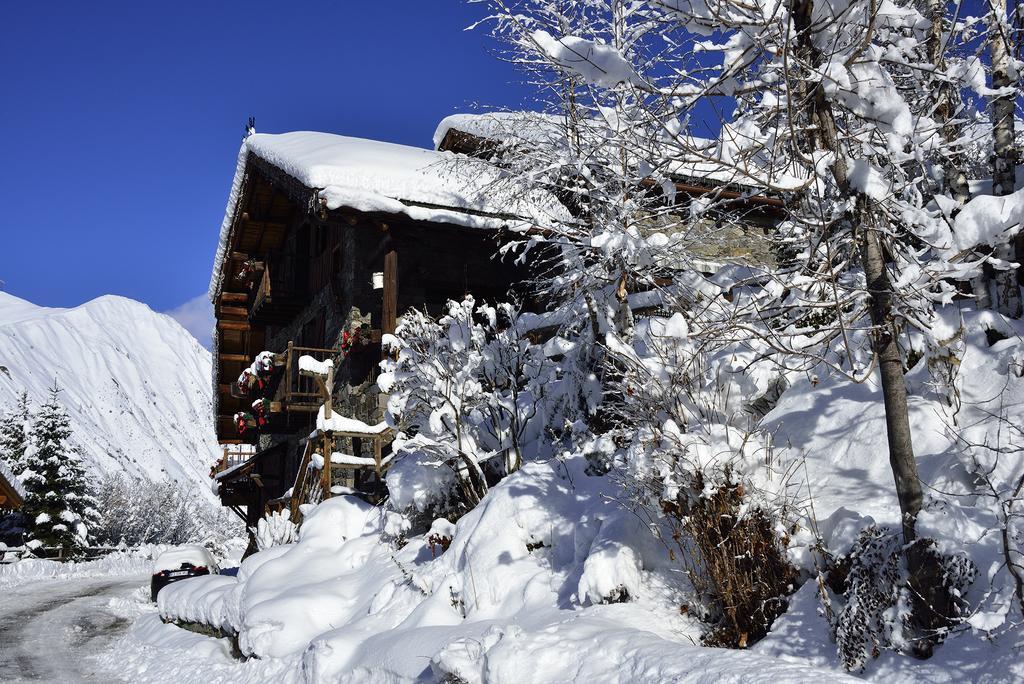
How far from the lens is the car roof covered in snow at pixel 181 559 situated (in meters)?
20.0

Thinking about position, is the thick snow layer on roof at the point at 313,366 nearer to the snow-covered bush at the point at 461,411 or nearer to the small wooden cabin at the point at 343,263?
the small wooden cabin at the point at 343,263

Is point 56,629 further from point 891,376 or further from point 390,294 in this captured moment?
point 891,376

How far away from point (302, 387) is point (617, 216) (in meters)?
11.1

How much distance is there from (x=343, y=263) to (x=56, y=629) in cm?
803

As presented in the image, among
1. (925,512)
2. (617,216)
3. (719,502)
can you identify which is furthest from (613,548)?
(617,216)

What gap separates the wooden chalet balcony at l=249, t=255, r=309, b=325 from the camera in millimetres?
19219

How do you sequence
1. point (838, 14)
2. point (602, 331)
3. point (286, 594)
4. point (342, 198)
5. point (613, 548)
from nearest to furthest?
1. point (838, 14)
2. point (613, 548)
3. point (602, 331)
4. point (286, 594)
5. point (342, 198)

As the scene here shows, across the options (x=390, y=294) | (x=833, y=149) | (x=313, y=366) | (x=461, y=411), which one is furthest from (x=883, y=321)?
(x=390, y=294)

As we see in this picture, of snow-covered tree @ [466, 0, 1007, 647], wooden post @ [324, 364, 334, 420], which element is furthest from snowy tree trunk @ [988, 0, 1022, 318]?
wooden post @ [324, 364, 334, 420]

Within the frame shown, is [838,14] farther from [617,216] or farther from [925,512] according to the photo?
[617,216]

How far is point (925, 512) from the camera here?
4320 mm

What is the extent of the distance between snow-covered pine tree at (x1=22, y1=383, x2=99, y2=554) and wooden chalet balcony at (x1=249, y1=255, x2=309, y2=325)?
60.8 ft

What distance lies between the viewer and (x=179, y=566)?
20.0 m

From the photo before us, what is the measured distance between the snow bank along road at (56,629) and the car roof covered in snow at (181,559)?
1.22 m
